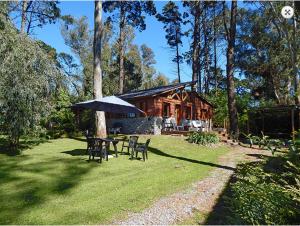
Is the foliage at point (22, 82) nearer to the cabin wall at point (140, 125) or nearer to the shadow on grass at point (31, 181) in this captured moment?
the shadow on grass at point (31, 181)

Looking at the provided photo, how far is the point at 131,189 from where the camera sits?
7125mm

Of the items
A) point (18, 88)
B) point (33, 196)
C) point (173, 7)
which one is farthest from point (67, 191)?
point (173, 7)

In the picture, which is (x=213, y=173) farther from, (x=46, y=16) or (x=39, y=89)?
(x=46, y=16)

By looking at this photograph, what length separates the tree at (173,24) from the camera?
112 feet

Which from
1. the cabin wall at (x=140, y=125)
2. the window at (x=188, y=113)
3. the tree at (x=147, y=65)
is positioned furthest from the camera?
the tree at (x=147, y=65)

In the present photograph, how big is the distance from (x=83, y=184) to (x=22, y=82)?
6047mm

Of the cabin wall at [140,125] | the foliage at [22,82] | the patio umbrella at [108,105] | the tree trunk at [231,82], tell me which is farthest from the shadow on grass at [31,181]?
the tree trunk at [231,82]

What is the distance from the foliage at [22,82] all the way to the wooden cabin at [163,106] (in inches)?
396

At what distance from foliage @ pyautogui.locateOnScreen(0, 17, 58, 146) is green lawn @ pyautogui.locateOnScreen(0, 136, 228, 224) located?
52.7 inches

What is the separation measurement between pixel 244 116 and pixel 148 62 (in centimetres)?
3473

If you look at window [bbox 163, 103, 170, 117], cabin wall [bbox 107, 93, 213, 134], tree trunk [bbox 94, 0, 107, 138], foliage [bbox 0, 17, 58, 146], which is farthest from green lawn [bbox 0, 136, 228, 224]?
window [bbox 163, 103, 170, 117]

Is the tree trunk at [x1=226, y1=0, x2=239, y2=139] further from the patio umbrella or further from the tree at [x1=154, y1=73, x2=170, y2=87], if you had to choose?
the tree at [x1=154, y1=73, x2=170, y2=87]

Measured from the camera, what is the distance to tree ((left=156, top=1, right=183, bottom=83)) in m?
34.2

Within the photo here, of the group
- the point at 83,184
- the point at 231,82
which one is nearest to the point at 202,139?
the point at 231,82
